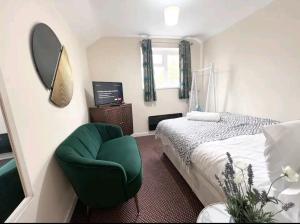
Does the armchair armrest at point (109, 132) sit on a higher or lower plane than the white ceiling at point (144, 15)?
lower

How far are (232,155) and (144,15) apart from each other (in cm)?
244

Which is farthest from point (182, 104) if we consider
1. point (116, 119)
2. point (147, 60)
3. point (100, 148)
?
point (100, 148)

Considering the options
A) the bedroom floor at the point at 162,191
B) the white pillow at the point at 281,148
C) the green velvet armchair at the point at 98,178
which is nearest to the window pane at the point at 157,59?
the bedroom floor at the point at 162,191

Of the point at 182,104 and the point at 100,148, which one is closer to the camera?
the point at 100,148

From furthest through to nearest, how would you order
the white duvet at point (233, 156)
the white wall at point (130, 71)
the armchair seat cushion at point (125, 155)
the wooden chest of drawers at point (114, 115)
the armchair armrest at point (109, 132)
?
the white wall at point (130, 71) → the wooden chest of drawers at point (114, 115) → the armchair armrest at point (109, 132) → the armchair seat cushion at point (125, 155) → the white duvet at point (233, 156)

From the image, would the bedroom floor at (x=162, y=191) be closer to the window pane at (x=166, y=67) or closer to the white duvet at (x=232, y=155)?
the white duvet at (x=232, y=155)

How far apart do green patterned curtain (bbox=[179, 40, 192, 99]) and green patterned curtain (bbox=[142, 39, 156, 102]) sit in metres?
0.74

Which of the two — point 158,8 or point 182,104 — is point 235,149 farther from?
point 182,104

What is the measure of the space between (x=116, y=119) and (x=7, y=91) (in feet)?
7.30

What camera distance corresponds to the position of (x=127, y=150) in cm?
197

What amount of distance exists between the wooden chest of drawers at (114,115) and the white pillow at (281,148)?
2487 millimetres

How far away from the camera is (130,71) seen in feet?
12.5

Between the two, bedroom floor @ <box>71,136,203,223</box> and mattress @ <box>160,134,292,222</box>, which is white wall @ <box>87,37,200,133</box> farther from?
mattress @ <box>160,134,292,222</box>

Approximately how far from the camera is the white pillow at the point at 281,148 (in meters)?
1.01
